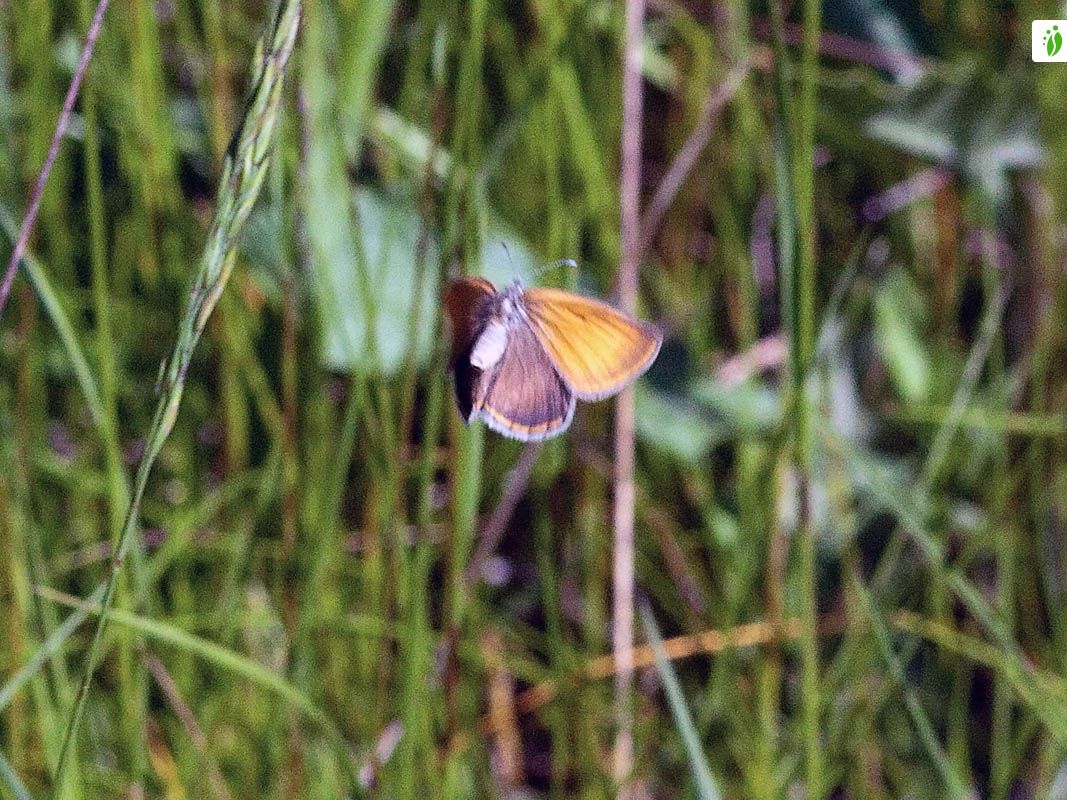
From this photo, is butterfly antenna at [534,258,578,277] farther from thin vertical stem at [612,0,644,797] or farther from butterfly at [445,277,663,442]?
thin vertical stem at [612,0,644,797]

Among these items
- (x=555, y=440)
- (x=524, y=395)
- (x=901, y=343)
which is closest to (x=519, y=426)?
(x=524, y=395)

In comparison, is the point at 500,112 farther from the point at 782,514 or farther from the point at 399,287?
the point at 782,514

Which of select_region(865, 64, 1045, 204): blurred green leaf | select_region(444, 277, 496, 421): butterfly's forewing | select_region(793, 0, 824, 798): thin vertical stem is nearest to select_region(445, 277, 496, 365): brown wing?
select_region(444, 277, 496, 421): butterfly's forewing

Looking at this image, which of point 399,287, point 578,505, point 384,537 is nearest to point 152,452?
point 384,537

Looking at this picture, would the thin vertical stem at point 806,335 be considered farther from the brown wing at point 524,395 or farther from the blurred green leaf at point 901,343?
the blurred green leaf at point 901,343

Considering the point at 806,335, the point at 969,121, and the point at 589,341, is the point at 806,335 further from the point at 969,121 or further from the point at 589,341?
the point at 969,121

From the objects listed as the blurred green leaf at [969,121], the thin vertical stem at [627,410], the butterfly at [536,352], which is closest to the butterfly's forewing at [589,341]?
the butterfly at [536,352]
